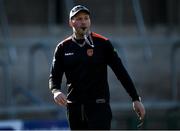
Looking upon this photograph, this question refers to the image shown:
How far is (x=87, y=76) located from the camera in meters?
7.50

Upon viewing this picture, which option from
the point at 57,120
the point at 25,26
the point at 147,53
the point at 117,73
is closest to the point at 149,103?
A: the point at 147,53

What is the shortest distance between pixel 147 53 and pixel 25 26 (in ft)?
8.74

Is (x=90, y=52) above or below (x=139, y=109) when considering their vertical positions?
above

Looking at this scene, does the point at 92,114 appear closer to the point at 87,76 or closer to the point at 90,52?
the point at 87,76

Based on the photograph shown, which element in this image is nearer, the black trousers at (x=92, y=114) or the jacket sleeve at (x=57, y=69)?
the black trousers at (x=92, y=114)

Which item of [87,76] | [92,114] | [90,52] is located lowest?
[92,114]

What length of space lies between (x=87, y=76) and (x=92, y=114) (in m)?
0.37

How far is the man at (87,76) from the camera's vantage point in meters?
7.51

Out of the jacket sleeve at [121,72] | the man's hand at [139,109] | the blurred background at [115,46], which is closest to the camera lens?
the man's hand at [139,109]

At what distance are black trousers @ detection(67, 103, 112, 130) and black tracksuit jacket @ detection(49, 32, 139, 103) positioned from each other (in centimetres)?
6

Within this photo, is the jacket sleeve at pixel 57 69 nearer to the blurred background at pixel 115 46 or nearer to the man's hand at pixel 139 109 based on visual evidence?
the man's hand at pixel 139 109

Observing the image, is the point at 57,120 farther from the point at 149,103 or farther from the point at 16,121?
the point at 149,103

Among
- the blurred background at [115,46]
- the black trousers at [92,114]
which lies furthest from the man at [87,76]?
the blurred background at [115,46]

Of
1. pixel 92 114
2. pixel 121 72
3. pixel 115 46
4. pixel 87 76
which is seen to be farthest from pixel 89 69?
pixel 115 46
